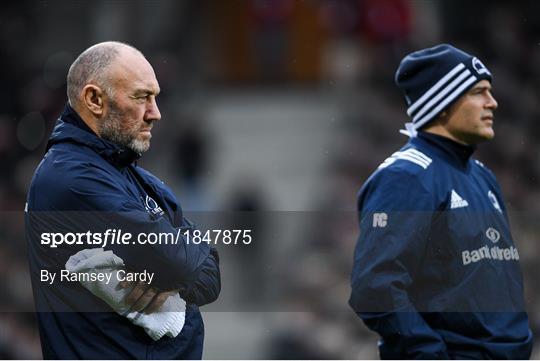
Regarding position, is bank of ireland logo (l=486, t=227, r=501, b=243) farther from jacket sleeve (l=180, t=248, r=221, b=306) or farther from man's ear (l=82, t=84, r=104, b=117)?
man's ear (l=82, t=84, r=104, b=117)

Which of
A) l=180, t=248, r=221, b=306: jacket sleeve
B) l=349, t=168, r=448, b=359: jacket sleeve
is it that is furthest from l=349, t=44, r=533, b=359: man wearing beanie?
l=180, t=248, r=221, b=306: jacket sleeve

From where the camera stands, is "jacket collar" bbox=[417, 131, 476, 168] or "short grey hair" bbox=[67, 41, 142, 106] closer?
"short grey hair" bbox=[67, 41, 142, 106]

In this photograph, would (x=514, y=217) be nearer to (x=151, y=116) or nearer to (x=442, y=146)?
(x=442, y=146)

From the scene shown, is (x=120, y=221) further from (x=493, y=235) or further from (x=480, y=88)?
(x=480, y=88)

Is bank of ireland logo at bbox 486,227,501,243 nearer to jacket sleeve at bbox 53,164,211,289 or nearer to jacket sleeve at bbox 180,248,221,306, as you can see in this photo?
jacket sleeve at bbox 180,248,221,306

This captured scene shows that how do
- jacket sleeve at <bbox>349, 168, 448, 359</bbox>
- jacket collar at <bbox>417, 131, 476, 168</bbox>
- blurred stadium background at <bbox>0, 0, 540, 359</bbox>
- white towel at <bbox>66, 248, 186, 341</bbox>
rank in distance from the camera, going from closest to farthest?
1. white towel at <bbox>66, 248, 186, 341</bbox>
2. jacket sleeve at <bbox>349, 168, 448, 359</bbox>
3. jacket collar at <bbox>417, 131, 476, 168</bbox>
4. blurred stadium background at <bbox>0, 0, 540, 359</bbox>

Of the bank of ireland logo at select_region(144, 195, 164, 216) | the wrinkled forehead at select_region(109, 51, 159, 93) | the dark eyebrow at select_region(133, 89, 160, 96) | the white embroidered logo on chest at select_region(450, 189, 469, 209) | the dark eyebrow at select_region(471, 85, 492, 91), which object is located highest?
the wrinkled forehead at select_region(109, 51, 159, 93)

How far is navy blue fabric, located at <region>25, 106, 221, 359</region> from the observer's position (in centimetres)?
369

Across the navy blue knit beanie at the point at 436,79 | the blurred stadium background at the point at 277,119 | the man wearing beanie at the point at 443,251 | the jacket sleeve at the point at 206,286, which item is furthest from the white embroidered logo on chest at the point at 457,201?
the blurred stadium background at the point at 277,119

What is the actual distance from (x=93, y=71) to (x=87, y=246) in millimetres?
488

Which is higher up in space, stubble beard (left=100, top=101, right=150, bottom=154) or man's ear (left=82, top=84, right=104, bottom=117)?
man's ear (left=82, top=84, right=104, bottom=117)

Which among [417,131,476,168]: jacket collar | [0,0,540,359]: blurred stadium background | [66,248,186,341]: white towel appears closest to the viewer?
[66,248,186,341]: white towel

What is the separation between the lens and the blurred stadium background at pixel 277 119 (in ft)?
25.6

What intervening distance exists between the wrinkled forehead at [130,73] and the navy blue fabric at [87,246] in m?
0.16
